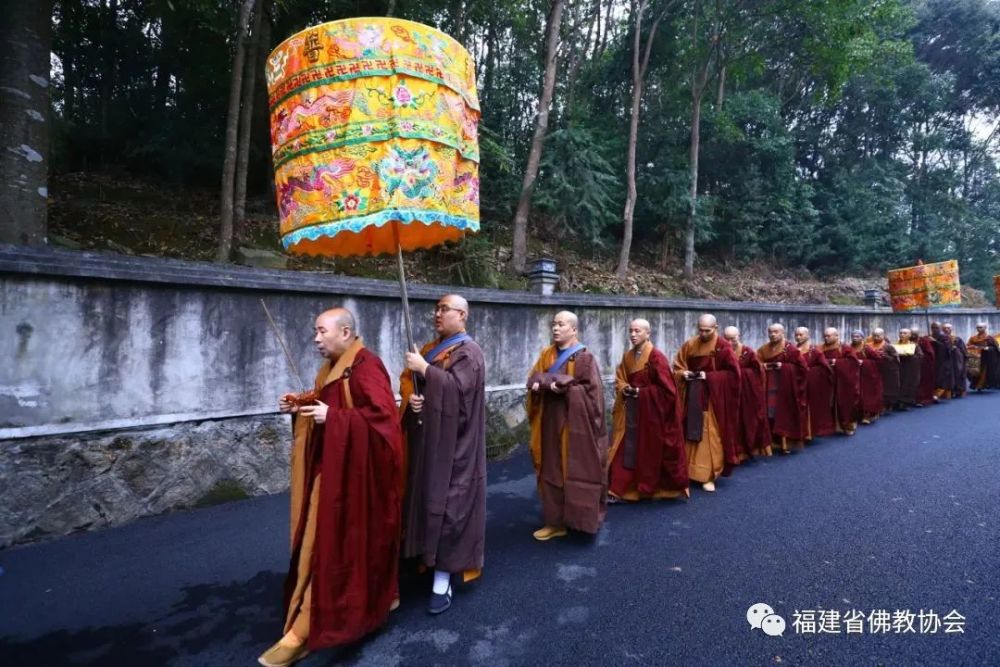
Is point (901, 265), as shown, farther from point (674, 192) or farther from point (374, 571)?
point (374, 571)

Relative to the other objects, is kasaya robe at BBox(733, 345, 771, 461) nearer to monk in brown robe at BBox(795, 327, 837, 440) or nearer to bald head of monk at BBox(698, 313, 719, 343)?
bald head of monk at BBox(698, 313, 719, 343)

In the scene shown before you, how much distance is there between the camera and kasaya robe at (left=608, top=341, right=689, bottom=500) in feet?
17.5

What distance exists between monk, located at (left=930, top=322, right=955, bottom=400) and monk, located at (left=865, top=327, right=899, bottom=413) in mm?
2638

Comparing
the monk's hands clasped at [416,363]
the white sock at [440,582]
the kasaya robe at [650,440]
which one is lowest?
the white sock at [440,582]

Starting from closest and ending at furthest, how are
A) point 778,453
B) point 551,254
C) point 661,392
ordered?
point 661,392 < point 778,453 < point 551,254

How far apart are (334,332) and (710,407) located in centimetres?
494

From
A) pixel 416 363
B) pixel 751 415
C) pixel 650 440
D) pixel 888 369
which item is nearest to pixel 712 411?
pixel 751 415

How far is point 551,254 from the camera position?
1449cm

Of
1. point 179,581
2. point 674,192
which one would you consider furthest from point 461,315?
point 674,192

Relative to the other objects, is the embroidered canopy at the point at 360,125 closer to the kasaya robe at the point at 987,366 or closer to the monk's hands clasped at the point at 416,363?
the monk's hands clasped at the point at 416,363

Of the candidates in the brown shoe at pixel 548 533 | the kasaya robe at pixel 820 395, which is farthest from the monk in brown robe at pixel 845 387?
the brown shoe at pixel 548 533

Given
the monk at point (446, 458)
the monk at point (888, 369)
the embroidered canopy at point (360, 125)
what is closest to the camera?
the embroidered canopy at point (360, 125)

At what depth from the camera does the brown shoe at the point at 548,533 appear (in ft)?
14.4

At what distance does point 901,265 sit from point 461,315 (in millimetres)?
25452
